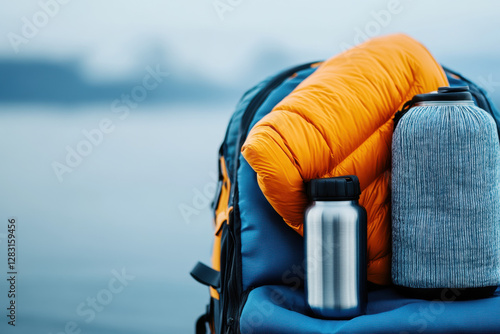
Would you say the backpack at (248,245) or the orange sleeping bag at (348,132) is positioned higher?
the orange sleeping bag at (348,132)

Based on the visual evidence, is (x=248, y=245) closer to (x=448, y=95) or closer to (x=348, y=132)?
(x=348, y=132)

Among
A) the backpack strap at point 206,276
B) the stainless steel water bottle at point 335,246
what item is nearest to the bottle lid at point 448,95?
the stainless steel water bottle at point 335,246

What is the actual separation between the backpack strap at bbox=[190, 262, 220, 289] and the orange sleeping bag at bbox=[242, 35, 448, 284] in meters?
0.20

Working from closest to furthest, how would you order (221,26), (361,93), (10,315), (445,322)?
(445,322)
(361,93)
(10,315)
(221,26)

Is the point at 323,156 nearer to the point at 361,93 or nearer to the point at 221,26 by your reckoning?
the point at 361,93

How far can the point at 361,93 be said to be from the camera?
0.72 meters

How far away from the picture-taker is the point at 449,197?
0.64 meters

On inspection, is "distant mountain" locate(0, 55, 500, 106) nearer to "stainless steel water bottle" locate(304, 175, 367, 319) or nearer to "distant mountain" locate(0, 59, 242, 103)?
"distant mountain" locate(0, 59, 242, 103)

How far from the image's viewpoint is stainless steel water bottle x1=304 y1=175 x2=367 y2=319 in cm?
63

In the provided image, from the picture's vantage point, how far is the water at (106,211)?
4.50 feet

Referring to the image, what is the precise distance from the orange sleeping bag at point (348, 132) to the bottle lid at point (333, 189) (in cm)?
3

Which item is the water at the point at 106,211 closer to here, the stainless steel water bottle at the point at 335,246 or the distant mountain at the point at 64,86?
the distant mountain at the point at 64,86

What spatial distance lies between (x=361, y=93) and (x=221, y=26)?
2.75 feet

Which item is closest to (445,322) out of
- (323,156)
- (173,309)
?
(323,156)
